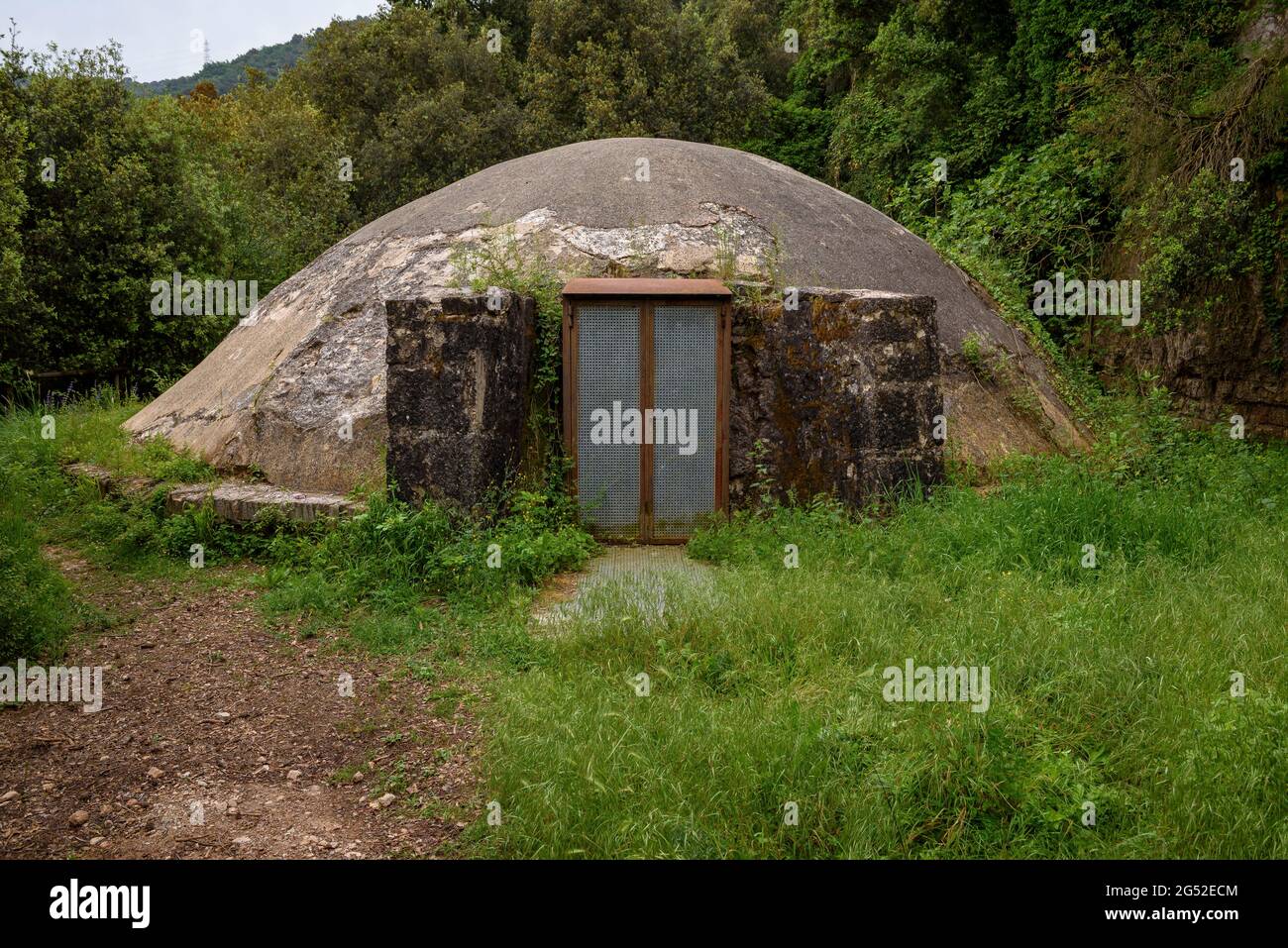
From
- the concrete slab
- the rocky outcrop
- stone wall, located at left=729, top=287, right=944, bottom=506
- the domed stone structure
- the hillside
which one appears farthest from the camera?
the hillside

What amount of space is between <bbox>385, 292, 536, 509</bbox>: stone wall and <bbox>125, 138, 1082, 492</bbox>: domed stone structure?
1.28m

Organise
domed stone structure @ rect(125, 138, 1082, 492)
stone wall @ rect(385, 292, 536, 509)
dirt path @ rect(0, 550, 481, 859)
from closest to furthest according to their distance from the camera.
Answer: dirt path @ rect(0, 550, 481, 859) → stone wall @ rect(385, 292, 536, 509) → domed stone structure @ rect(125, 138, 1082, 492)

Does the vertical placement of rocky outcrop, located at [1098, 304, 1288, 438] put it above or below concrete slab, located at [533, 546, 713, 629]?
above

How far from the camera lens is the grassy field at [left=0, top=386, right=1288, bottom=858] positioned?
374 centimetres

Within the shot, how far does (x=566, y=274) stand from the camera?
28.4ft

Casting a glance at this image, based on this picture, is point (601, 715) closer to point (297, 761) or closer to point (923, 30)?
point (297, 761)

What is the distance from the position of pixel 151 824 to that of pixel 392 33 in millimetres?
23002

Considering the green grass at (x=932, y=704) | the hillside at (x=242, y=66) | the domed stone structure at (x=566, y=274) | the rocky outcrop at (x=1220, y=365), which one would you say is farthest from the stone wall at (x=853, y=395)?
the hillside at (x=242, y=66)

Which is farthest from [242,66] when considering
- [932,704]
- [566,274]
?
[932,704]

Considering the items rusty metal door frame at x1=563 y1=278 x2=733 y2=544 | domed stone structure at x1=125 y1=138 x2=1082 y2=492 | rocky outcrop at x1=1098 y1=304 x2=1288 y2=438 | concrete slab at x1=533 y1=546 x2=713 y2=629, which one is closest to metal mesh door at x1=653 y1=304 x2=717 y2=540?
rusty metal door frame at x1=563 y1=278 x2=733 y2=544

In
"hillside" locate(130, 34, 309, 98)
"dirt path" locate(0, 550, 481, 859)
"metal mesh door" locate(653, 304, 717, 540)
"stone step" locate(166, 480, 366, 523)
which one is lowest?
"dirt path" locate(0, 550, 481, 859)

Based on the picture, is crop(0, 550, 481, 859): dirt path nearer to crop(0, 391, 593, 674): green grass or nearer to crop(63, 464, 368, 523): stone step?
crop(0, 391, 593, 674): green grass

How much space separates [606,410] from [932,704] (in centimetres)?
397

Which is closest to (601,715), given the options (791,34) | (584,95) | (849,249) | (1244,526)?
(1244,526)
